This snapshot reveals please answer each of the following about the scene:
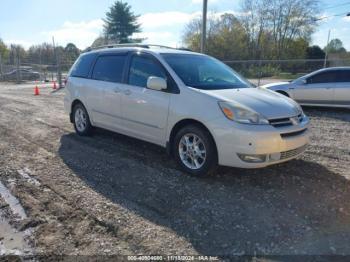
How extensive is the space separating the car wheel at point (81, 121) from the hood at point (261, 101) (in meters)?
3.21

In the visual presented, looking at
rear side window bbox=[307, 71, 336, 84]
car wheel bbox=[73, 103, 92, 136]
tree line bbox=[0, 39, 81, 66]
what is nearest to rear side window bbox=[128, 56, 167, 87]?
car wheel bbox=[73, 103, 92, 136]

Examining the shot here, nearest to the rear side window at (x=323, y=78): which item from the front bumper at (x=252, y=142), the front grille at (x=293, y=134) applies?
the front grille at (x=293, y=134)

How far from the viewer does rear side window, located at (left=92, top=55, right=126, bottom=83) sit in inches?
227

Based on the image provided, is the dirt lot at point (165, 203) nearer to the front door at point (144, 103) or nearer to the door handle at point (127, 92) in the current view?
the front door at point (144, 103)

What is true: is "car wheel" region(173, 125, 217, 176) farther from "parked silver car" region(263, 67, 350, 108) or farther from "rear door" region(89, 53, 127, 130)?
"parked silver car" region(263, 67, 350, 108)

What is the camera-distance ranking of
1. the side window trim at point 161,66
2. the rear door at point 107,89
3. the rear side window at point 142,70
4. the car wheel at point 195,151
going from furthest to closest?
the rear door at point 107,89
the rear side window at point 142,70
the side window trim at point 161,66
the car wheel at point 195,151

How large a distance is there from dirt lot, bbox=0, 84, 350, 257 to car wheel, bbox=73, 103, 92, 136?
2.45 ft

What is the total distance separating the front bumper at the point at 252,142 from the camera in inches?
158

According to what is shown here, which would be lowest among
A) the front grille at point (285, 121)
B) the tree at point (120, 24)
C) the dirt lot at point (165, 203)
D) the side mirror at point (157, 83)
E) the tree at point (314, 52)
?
the dirt lot at point (165, 203)

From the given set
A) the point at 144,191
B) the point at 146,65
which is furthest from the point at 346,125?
the point at 144,191

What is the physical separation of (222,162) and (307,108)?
8032 millimetres

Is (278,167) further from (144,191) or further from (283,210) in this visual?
(144,191)

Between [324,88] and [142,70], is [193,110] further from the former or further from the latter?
[324,88]

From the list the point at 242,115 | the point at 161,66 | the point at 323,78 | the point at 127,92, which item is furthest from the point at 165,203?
the point at 323,78
